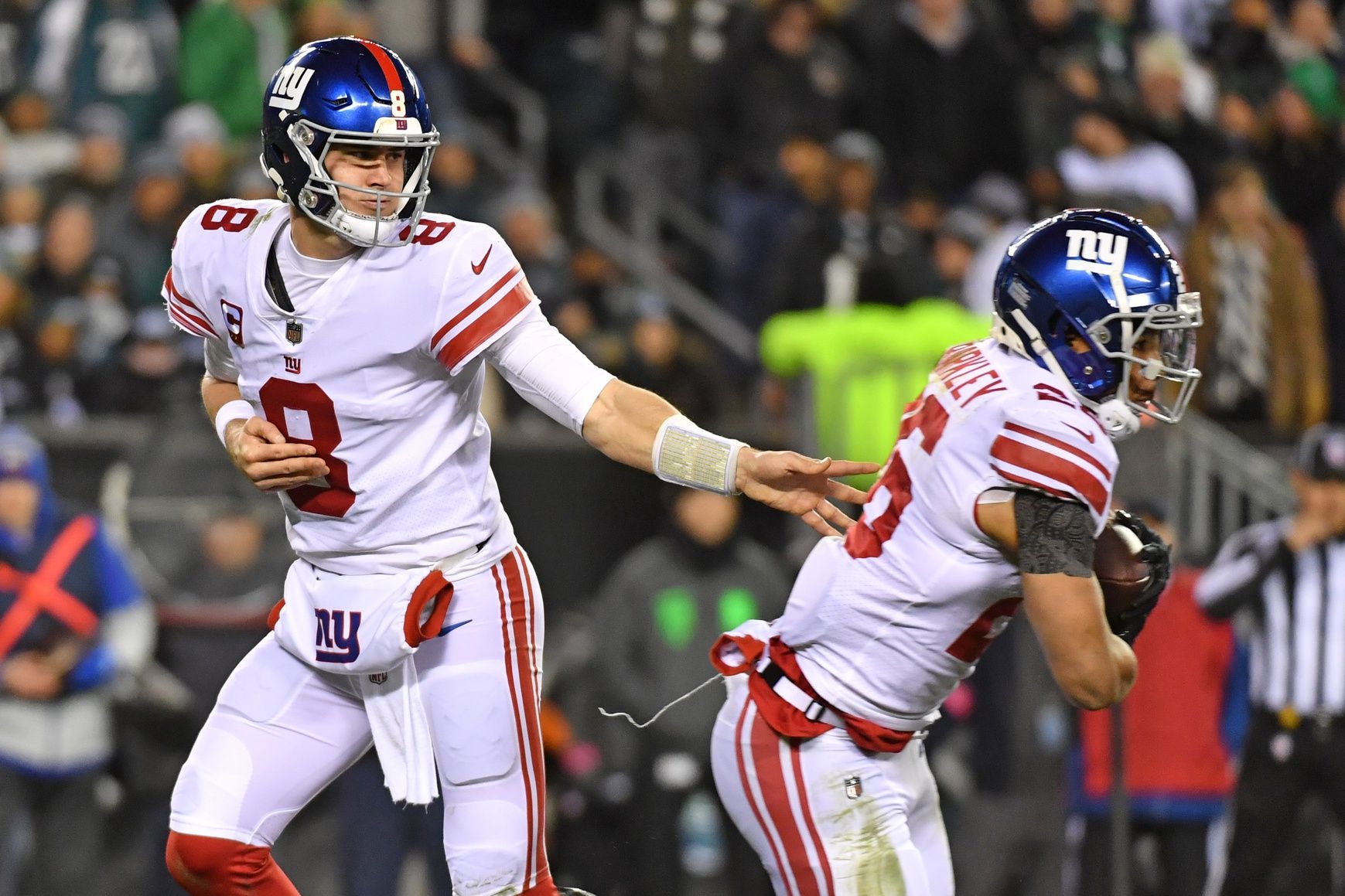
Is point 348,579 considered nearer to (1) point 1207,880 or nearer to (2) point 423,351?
(2) point 423,351

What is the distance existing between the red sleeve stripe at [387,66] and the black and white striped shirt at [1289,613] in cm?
459

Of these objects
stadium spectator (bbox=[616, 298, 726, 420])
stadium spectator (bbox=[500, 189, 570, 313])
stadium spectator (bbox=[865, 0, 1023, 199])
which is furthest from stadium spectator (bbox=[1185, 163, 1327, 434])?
stadium spectator (bbox=[500, 189, 570, 313])

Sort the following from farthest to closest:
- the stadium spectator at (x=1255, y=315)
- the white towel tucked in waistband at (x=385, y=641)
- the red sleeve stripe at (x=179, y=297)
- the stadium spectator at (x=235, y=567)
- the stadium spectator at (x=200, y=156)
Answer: the stadium spectator at (x=1255, y=315)
the stadium spectator at (x=200, y=156)
the stadium spectator at (x=235, y=567)
the red sleeve stripe at (x=179, y=297)
the white towel tucked in waistband at (x=385, y=641)

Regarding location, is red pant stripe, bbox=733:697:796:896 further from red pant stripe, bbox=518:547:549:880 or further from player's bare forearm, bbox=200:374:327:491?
player's bare forearm, bbox=200:374:327:491

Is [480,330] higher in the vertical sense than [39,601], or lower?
higher

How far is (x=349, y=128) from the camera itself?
13.1ft

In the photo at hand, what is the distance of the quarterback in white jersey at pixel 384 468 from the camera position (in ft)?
13.1

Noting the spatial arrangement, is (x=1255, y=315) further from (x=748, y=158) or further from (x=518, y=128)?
(x=518, y=128)

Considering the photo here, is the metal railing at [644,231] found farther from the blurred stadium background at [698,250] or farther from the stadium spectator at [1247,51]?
the stadium spectator at [1247,51]

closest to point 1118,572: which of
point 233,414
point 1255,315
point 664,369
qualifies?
point 233,414

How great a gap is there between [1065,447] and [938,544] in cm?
34

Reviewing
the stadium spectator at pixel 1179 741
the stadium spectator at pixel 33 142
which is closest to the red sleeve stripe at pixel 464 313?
the stadium spectator at pixel 1179 741

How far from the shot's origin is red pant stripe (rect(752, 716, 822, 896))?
3977mm

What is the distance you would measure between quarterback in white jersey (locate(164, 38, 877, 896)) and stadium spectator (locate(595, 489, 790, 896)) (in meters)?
3.11
